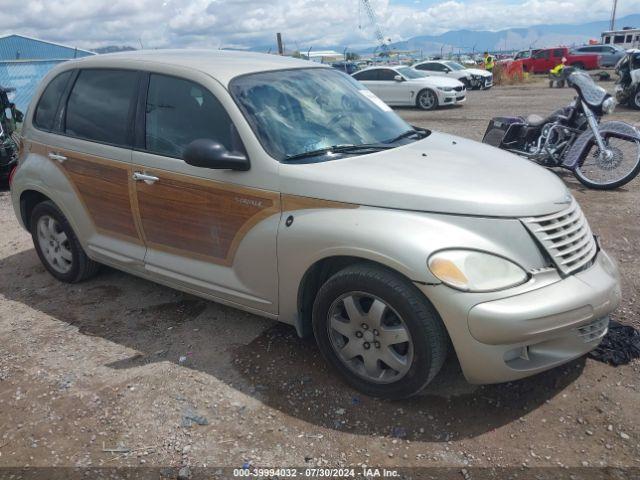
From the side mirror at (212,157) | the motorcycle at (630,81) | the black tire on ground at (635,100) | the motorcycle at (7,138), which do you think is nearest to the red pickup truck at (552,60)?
the motorcycle at (630,81)

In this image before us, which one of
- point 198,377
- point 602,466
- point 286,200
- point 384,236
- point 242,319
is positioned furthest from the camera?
point 242,319

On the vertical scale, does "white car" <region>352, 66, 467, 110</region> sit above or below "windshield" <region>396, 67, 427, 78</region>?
below

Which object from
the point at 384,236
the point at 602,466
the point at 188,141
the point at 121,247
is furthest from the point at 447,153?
the point at 121,247

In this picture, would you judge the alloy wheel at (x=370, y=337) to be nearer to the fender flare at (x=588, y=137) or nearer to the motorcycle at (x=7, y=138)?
the fender flare at (x=588, y=137)

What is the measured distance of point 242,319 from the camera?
4.03 metres

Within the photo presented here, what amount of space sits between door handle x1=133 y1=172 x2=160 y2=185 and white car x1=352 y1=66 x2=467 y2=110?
15.6m

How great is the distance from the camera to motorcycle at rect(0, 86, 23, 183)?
8.85 meters

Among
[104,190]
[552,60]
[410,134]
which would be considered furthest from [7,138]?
[552,60]

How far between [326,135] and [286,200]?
61 centimetres

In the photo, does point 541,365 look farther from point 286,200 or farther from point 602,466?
point 286,200

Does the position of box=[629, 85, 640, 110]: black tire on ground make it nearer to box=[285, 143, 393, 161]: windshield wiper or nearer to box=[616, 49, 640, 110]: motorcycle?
box=[616, 49, 640, 110]: motorcycle

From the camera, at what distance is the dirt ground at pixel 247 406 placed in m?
2.66

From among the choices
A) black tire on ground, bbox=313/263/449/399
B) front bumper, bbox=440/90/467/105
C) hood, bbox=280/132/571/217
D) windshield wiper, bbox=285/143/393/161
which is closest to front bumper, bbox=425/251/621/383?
black tire on ground, bbox=313/263/449/399

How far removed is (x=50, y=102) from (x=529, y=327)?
408 cm
